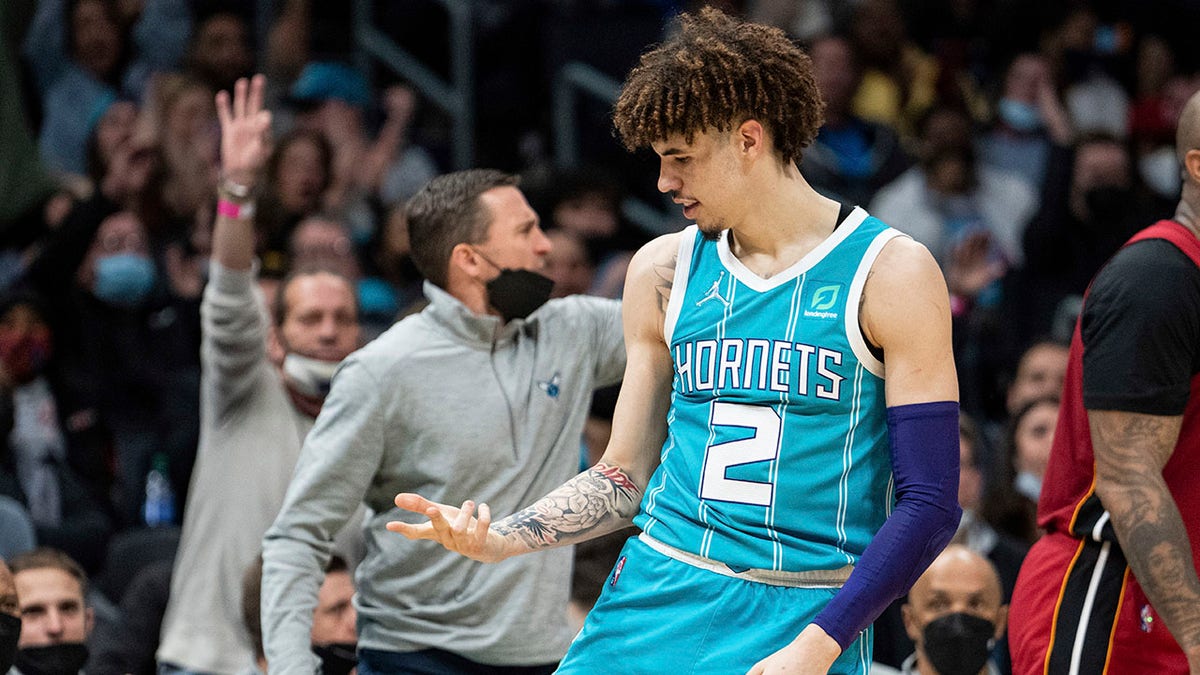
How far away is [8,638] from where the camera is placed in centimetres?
428

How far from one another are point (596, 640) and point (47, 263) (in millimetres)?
5009

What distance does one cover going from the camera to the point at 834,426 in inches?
117

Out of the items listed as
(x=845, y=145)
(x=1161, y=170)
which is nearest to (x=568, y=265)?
(x=845, y=145)

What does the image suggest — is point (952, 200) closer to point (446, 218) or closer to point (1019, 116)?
point (1019, 116)

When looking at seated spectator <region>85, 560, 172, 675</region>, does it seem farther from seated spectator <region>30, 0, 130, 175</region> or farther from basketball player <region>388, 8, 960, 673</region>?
seated spectator <region>30, 0, 130, 175</region>

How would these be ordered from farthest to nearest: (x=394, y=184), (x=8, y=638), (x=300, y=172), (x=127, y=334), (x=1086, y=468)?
(x=394, y=184) < (x=300, y=172) < (x=127, y=334) < (x=8, y=638) < (x=1086, y=468)

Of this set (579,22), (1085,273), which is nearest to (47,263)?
(579,22)

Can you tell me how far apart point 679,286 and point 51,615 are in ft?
9.03

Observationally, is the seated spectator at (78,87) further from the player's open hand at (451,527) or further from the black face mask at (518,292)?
the player's open hand at (451,527)

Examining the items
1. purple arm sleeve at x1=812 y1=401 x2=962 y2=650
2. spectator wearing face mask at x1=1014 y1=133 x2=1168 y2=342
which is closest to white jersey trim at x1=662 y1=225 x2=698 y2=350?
purple arm sleeve at x1=812 y1=401 x2=962 y2=650

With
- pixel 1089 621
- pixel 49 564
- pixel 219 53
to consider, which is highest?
pixel 219 53

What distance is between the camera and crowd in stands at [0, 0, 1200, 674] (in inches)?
265

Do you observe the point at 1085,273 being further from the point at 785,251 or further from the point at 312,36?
the point at 785,251

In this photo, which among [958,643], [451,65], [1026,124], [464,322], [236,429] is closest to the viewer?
[464,322]
